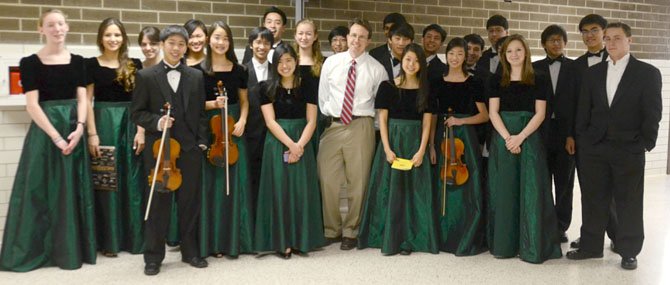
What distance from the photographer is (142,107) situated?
4090 mm

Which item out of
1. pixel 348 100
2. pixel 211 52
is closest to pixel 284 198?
pixel 348 100

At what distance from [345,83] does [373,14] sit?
1.90m

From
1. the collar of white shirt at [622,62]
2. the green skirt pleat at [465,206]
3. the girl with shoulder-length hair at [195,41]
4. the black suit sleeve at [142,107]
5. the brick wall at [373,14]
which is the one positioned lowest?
the green skirt pleat at [465,206]

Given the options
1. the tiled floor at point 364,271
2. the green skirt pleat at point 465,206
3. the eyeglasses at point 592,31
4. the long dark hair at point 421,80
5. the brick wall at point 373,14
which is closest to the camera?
the tiled floor at point 364,271

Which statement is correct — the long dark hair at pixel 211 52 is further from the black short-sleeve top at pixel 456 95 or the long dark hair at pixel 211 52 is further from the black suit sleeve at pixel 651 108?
the black suit sleeve at pixel 651 108

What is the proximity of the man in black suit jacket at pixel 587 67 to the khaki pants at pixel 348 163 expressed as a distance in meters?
1.30


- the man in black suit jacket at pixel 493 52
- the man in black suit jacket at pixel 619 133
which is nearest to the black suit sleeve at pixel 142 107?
the man in black suit jacket at pixel 493 52

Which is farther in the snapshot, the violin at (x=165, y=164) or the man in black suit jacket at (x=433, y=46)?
the man in black suit jacket at (x=433, y=46)

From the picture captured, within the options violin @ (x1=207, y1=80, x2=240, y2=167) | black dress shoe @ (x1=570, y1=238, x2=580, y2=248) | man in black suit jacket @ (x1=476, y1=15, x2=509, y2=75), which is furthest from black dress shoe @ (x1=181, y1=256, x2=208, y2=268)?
black dress shoe @ (x1=570, y1=238, x2=580, y2=248)

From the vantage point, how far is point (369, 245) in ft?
15.8

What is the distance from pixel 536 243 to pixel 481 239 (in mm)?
385

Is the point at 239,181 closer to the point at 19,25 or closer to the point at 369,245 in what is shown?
the point at 369,245

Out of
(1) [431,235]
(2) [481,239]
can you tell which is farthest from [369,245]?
(2) [481,239]

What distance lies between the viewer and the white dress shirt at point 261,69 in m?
4.67
